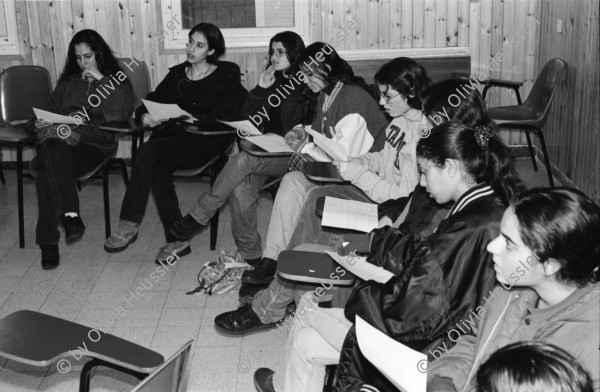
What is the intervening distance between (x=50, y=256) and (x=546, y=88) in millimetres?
3151

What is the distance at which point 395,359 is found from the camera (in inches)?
73.4

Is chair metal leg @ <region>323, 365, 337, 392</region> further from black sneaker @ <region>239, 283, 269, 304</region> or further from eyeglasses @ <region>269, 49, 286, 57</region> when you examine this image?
eyeglasses @ <region>269, 49, 286, 57</region>

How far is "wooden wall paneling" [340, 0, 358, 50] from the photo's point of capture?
18.4 feet

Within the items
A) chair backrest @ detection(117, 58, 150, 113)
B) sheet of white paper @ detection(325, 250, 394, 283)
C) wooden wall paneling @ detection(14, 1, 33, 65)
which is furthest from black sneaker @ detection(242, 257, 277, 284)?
wooden wall paneling @ detection(14, 1, 33, 65)

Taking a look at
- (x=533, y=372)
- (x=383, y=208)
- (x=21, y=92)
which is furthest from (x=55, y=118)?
(x=533, y=372)

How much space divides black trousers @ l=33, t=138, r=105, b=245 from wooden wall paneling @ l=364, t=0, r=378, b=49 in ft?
7.65

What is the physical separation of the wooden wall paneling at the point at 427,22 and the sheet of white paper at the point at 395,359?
401cm

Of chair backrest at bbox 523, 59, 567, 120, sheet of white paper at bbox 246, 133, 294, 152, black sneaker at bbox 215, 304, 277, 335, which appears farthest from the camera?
chair backrest at bbox 523, 59, 567, 120

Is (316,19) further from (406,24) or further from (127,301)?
(127,301)

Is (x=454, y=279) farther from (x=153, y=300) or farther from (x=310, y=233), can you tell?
(x=153, y=300)

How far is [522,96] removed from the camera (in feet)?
19.1

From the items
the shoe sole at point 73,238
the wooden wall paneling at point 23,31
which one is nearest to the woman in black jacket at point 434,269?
the shoe sole at point 73,238

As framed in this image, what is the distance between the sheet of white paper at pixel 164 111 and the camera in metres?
4.36

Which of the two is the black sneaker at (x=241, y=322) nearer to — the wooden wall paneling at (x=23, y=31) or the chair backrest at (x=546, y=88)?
the chair backrest at (x=546, y=88)
